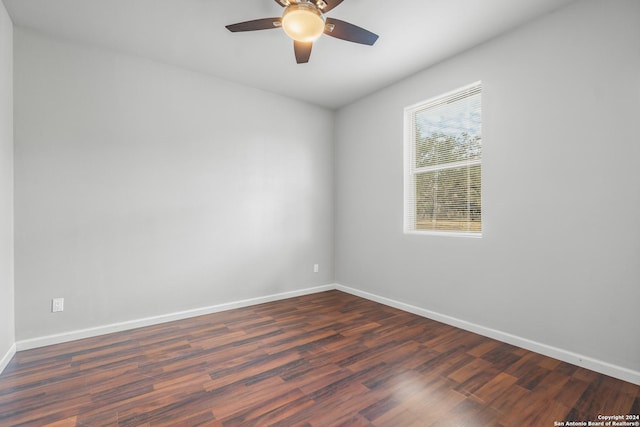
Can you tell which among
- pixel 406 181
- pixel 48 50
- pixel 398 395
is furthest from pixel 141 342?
pixel 406 181

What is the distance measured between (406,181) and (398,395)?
7.93ft

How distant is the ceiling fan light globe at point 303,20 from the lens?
189 cm

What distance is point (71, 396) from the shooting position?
1.90m

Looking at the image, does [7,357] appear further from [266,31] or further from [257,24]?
[266,31]

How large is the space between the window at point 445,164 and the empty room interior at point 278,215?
0.08 feet

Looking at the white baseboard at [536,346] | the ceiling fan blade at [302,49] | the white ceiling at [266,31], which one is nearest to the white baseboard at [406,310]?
the white baseboard at [536,346]

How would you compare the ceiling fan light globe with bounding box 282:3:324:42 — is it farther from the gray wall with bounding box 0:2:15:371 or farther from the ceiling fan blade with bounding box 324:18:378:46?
the gray wall with bounding box 0:2:15:371

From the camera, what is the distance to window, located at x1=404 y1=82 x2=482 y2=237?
3004mm

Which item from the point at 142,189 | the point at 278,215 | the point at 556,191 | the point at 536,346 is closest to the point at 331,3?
the point at 556,191

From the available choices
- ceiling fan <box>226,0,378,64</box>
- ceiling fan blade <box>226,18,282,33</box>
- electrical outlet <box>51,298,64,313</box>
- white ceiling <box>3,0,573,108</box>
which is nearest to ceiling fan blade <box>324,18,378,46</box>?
ceiling fan <box>226,0,378,64</box>

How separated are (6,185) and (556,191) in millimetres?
4401

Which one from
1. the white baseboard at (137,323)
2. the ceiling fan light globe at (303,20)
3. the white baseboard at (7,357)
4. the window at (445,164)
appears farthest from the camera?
the window at (445,164)

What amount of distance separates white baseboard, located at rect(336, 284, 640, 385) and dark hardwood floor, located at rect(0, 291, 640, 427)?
0.08m

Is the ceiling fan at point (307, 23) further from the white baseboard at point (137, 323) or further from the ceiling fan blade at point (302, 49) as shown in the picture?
the white baseboard at point (137, 323)
